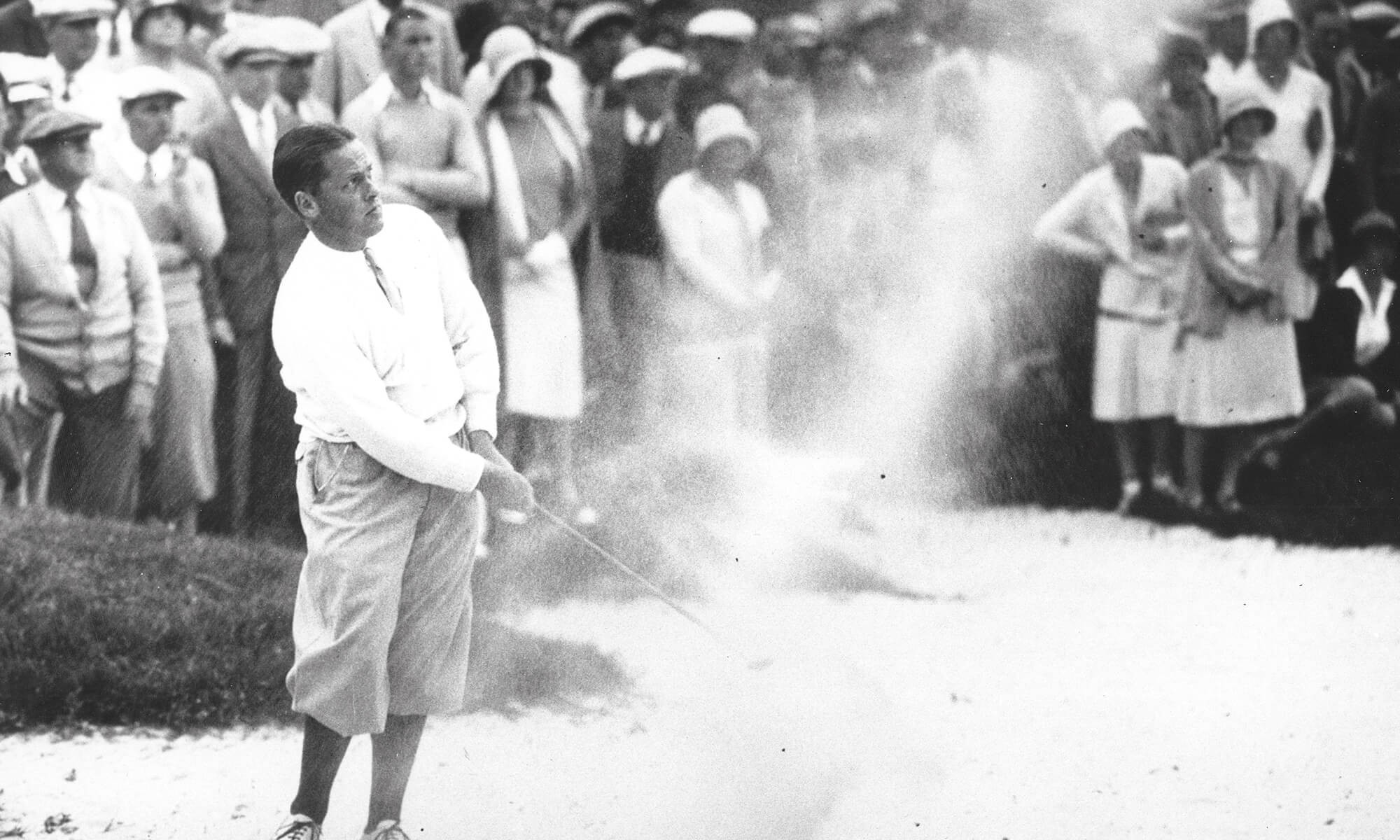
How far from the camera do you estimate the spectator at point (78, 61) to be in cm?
614

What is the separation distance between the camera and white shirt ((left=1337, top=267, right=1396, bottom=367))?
705 cm

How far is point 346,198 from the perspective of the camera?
452 cm

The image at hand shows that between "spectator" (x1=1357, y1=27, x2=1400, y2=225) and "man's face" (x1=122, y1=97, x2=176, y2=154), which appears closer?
"man's face" (x1=122, y1=97, x2=176, y2=154)

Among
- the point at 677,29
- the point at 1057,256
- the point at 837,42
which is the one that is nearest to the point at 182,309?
the point at 677,29

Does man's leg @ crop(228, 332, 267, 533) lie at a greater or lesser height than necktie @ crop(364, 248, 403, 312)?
lesser

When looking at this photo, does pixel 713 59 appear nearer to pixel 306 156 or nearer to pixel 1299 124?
pixel 1299 124

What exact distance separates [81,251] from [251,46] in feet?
2.87

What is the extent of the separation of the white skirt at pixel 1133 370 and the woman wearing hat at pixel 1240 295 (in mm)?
71

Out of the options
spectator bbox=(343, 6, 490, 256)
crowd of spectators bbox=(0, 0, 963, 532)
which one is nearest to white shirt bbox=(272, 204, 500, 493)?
crowd of spectators bbox=(0, 0, 963, 532)

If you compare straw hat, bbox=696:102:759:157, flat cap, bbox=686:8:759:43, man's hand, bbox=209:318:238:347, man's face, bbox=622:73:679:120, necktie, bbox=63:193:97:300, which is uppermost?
flat cap, bbox=686:8:759:43

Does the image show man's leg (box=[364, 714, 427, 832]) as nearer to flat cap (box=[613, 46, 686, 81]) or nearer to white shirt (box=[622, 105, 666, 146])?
white shirt (box=[622, 105, 666, 146])

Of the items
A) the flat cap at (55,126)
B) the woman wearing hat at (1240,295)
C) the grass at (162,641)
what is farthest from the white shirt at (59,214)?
the woman wearing hat at (1240,295)

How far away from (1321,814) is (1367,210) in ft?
8.89

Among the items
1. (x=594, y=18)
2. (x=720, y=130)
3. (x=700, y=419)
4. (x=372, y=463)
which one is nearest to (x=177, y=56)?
(x=594, y=18)
